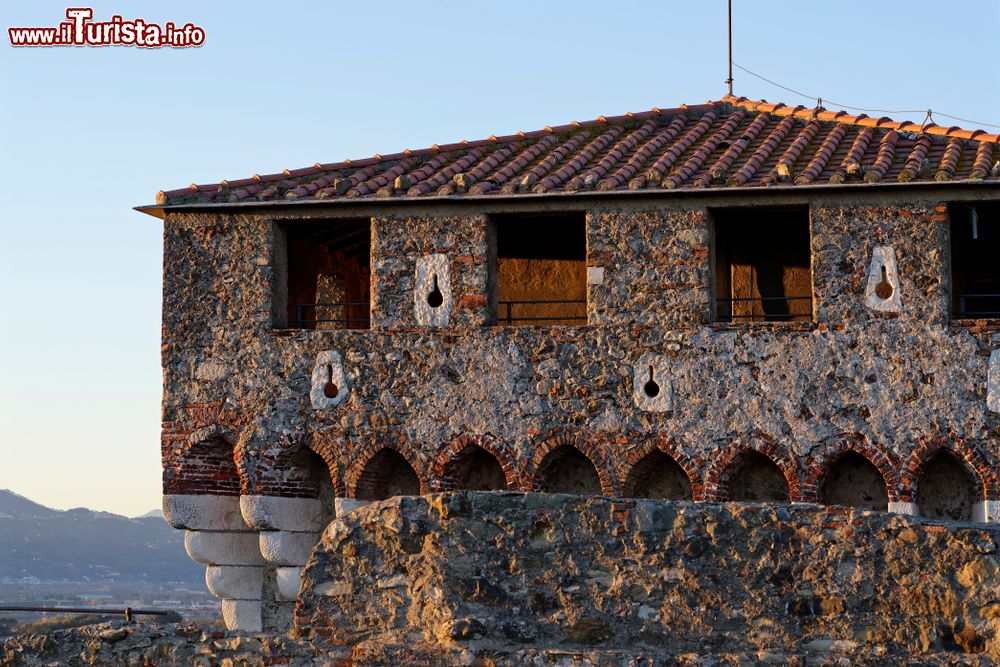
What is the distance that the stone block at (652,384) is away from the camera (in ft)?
52.5

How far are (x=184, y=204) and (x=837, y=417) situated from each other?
21.4ft

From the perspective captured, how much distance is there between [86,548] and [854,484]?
9892cm

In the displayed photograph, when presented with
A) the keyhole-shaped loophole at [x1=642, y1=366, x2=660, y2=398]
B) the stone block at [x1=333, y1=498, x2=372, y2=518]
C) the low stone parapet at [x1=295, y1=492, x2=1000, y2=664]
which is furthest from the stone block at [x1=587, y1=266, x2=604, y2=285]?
the low stone parapet at [x1=295, y1=492, x2=1000, y2=664]

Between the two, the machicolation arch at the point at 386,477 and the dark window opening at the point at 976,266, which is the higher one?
the dark window opening at the point at 976,266

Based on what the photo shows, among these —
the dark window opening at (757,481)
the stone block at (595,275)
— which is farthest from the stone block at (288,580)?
the dark window opening at (757,481)

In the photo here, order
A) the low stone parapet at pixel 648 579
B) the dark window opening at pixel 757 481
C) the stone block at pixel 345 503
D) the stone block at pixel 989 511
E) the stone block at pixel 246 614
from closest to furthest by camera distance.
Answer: the low stone parapet at pixel 648 579 < the stone block at pixel 989 511 < the dark window opening at pixel 757 481 < the stone block at pixel 345 503 < the stone block at pixel 246 614

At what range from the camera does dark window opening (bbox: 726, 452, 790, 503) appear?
52.3ft

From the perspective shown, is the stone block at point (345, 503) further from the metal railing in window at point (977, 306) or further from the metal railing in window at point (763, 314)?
the metal railing in window at point (977, 306)

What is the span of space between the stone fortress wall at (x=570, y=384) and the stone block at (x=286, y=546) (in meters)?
0.02

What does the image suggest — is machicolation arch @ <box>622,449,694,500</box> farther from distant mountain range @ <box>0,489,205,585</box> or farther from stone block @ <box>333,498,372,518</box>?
distant mountain range @ <box>0,489,205,585</box>

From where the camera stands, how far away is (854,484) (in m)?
15.9

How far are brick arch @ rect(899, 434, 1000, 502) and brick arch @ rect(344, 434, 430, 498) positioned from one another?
4327 millimetres

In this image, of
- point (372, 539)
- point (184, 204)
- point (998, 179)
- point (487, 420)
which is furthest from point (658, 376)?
point (372, 539)

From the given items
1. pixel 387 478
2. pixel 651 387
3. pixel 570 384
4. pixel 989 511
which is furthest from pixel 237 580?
pixel 989 511
